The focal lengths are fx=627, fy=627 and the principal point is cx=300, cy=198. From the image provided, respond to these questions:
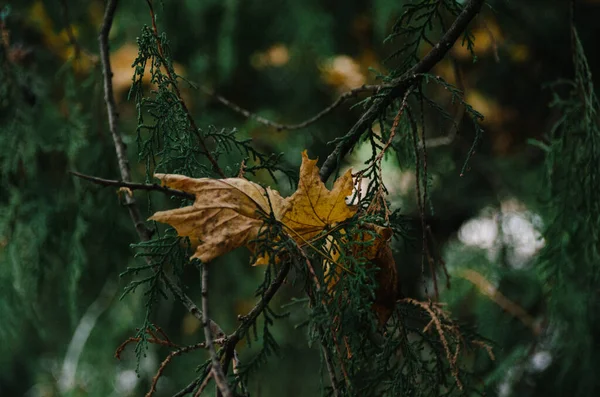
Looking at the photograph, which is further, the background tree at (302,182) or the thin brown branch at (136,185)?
the background tree at (302,182)

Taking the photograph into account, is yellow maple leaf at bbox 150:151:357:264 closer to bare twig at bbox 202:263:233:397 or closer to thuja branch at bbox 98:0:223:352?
bare twig at bbox 202:263:233:397

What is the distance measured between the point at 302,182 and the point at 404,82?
17cm

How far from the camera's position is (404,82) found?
73 centimetres

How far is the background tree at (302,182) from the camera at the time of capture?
2.38ft

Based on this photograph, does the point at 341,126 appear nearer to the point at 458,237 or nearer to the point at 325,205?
the point at 458,237

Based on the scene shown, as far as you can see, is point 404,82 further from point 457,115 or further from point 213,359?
point 457,115

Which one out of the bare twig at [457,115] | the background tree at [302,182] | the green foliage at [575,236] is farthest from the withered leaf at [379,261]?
the green foliage at [575,236]

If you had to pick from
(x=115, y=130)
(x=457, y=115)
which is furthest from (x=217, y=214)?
(x=457, y=115)

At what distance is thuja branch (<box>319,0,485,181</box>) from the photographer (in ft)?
2.33

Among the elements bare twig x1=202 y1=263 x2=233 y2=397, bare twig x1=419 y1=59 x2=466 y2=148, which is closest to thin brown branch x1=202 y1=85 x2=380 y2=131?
bare twig x1=419 y1=59 x2=466 y2=148

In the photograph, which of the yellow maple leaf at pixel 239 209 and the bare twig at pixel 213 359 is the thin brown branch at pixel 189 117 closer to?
the yellow maple leaf at pixel 239 209

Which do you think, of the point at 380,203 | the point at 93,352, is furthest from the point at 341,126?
the point at 380,203

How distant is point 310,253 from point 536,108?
6.97 feet

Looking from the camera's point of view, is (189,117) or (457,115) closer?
(189,117)
